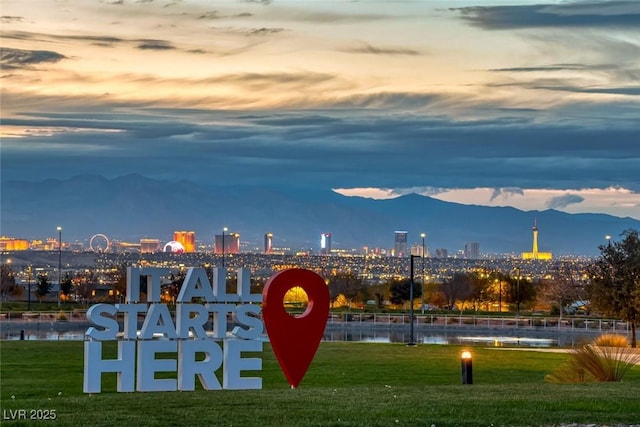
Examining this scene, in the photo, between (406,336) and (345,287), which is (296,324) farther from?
(345,287)

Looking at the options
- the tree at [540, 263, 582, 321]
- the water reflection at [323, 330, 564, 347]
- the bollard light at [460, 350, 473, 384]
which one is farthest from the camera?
the tree at [540, 263, 582, 321]

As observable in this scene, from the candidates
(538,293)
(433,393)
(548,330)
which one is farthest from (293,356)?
(538,293)

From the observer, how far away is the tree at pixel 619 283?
53812 millimetres

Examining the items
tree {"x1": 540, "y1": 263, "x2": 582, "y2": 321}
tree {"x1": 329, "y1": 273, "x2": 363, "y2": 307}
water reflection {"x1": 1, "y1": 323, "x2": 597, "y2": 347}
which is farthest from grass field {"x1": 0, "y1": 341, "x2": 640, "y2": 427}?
tree {"x1": 329, "y1": 273, "x2": 363, "y2": 307}

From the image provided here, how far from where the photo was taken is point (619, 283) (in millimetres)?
54250

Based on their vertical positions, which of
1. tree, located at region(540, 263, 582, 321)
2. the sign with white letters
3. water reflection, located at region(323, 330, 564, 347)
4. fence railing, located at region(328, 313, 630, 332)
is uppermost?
tree, located at region(540, 263, 582, 321)

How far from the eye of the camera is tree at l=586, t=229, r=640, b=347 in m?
53.8

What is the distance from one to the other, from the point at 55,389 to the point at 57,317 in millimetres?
48219

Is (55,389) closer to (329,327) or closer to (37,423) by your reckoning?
(37,423)

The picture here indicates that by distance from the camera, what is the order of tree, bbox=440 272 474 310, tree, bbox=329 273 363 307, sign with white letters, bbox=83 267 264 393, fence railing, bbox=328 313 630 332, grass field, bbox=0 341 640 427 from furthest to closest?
tree, bbox=329 273 363 307 → tree, bbox=440 272 474 310 → fence railing, bbox=328 313 630 332 → sign with white letters, bbox=83 267 264 393 → grass field, bbox=0 341 640 427

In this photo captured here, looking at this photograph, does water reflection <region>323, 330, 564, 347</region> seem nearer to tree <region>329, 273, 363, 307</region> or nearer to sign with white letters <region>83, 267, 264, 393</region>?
sign with white letters <region>83, 267, 264, 393</region>

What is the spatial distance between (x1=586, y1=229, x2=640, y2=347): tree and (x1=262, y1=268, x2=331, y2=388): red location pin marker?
1155 inches

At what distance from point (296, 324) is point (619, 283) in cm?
3044

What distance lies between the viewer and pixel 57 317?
258ft
